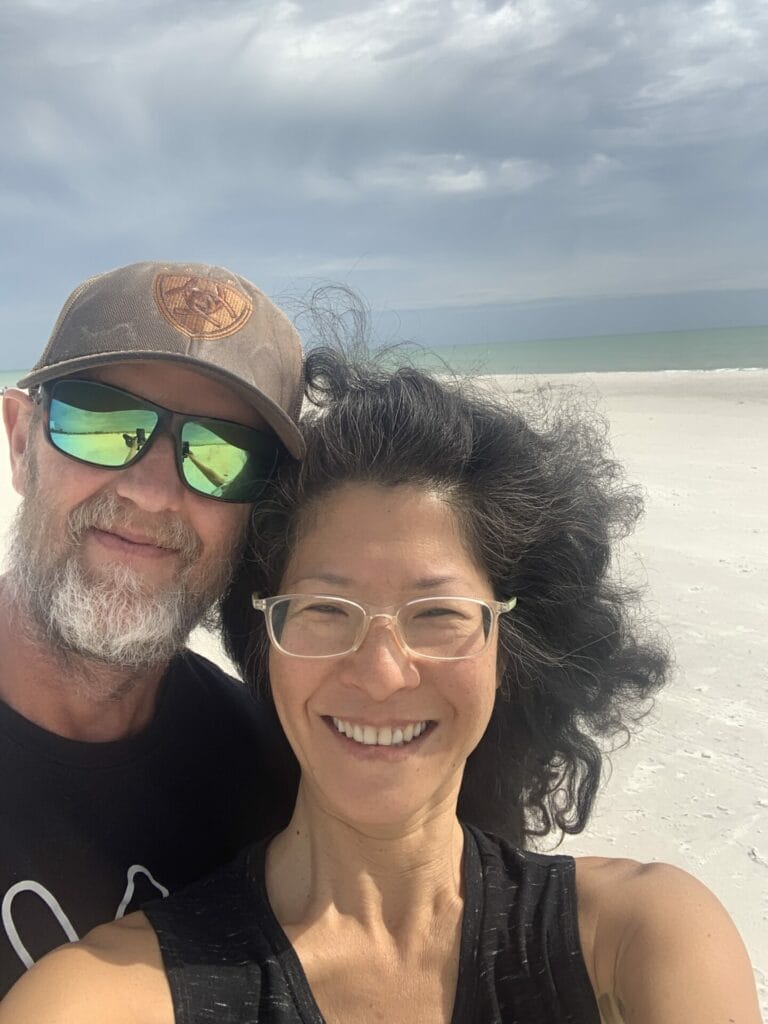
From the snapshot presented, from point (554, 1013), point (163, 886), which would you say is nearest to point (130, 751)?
point (163, 886)

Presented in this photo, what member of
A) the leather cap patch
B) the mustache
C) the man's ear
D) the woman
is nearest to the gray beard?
the mustache

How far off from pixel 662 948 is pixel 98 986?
3.59 feet

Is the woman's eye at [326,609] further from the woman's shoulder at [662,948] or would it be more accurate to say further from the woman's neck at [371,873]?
the woman's shoulder at [662,948]

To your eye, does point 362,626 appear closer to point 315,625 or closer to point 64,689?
point 315,625

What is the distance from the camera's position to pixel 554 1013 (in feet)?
5.37

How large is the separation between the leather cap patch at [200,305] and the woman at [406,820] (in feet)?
1.04

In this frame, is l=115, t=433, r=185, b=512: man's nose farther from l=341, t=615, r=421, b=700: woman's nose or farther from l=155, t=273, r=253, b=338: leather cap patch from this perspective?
l=341, t=615, r=421, b=700: woman's nose

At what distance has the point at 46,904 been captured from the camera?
183 centimetres

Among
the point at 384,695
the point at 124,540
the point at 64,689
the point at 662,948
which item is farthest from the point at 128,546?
the point at 662,948

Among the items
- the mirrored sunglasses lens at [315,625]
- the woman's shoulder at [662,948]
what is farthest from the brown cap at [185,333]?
the woman's shoulder at [662,948]

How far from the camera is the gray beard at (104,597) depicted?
2039mm

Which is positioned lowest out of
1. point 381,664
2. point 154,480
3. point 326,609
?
point 381,664

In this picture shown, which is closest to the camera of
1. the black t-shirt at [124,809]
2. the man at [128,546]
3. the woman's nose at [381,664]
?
the woman's nose at [381,664]

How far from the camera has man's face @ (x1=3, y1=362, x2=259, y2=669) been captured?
6.67 feet
